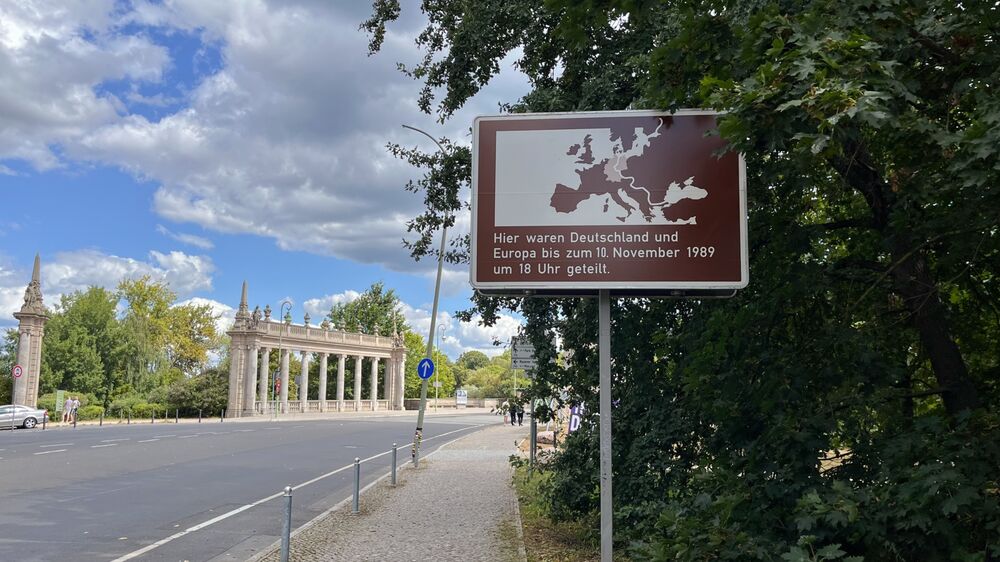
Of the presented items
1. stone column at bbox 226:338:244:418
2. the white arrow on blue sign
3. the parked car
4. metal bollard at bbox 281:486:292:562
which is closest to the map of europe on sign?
metal bollard at bbox 281:486:292:562

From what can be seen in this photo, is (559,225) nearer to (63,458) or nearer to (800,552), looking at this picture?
(800,552)

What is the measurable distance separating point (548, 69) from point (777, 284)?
21.9ft

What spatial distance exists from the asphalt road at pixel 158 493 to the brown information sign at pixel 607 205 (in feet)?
19.2

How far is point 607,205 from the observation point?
5.38 meters

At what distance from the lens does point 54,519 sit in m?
10.9

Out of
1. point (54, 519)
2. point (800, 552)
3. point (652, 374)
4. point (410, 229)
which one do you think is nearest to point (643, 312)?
point (652, 374)

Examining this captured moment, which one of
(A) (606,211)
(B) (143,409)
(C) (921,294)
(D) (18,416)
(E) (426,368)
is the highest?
(A) (606,211)

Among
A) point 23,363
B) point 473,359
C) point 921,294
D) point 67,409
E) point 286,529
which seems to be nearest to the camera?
point 921,294

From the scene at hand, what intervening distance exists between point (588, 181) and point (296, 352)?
6783cm

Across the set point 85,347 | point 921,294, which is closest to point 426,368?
point 921,294

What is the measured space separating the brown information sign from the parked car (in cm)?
4141

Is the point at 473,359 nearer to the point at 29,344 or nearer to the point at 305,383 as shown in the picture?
the point at 305,383

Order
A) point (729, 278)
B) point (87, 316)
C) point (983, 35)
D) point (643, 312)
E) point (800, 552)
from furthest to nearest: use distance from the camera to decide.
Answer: point (87, 316) → point (643, 312) → point (729, 278) → point (983, 35) → point (800, 552)

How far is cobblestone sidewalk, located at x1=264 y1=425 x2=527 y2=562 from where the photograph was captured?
8672mm
